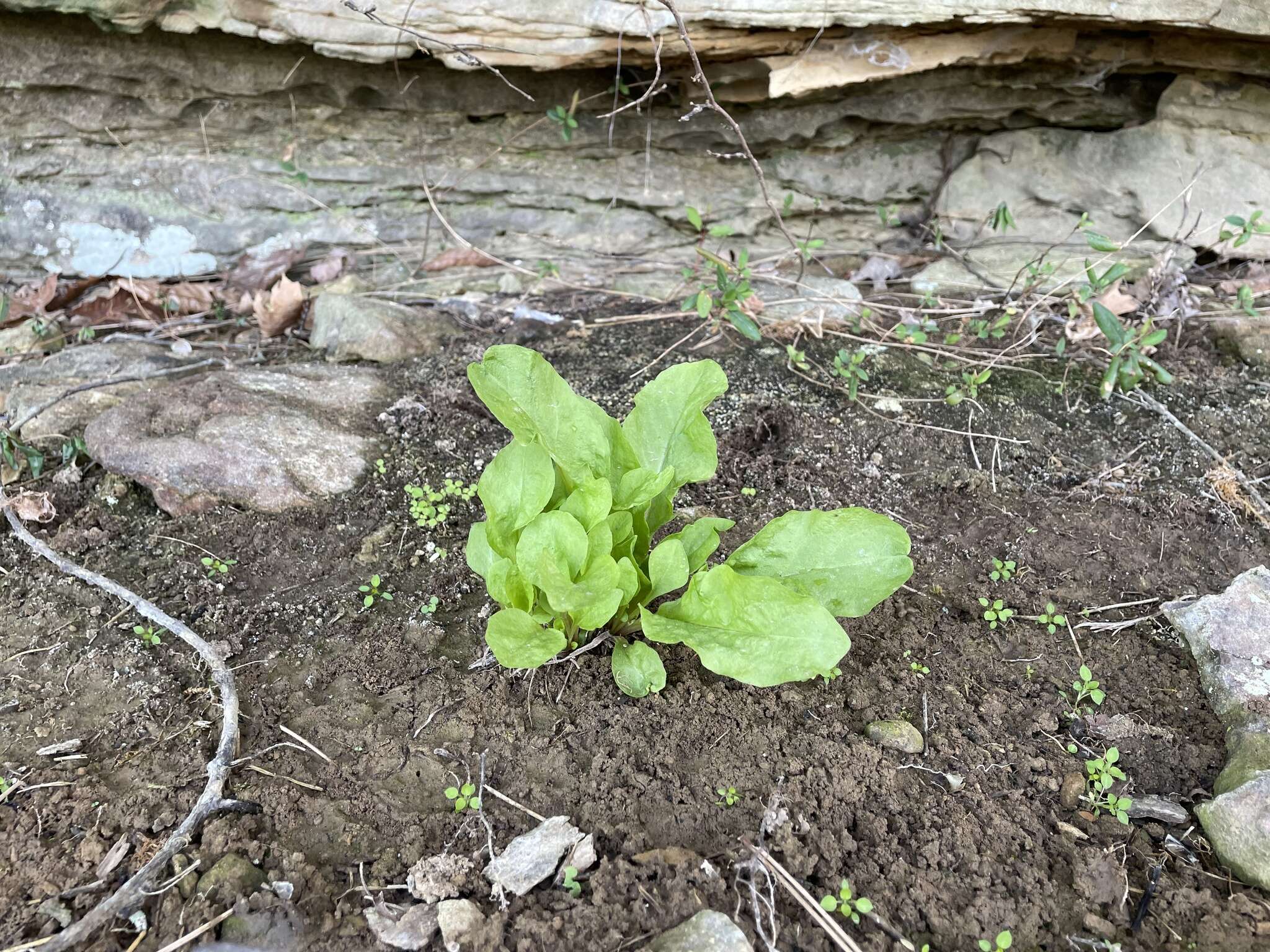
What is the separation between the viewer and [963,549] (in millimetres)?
2047

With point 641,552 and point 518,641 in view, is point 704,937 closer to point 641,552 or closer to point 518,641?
point 518,641

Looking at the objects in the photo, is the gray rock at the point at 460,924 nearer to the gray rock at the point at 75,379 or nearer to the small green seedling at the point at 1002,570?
the small green seedling at the point at 1002,570

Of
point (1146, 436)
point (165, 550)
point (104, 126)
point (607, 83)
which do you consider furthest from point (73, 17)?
point (1146, 436)

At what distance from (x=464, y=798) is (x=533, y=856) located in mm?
168

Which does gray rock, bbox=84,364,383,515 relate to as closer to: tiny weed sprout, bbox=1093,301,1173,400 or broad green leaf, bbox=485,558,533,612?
broad green leaf, bbox=485,558,533,612

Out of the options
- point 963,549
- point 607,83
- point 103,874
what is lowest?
point 103,874

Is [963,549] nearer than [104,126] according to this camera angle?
Yes

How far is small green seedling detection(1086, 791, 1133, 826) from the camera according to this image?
4.83 ft

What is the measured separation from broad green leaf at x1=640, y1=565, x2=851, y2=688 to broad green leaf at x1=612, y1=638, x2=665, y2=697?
83 mm

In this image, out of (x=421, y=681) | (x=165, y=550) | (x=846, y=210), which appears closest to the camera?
(x=421, y=681)

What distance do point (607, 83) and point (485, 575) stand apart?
226 centimetres

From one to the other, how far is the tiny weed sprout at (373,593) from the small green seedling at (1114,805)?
1.40 meters

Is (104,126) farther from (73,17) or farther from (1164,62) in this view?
(1164,62)

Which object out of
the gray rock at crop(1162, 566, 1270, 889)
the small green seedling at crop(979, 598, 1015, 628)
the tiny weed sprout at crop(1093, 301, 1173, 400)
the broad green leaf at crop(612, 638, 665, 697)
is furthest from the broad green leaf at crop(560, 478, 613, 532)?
the tiny weed sprout at crop(1093, 301, 1173, 400)
